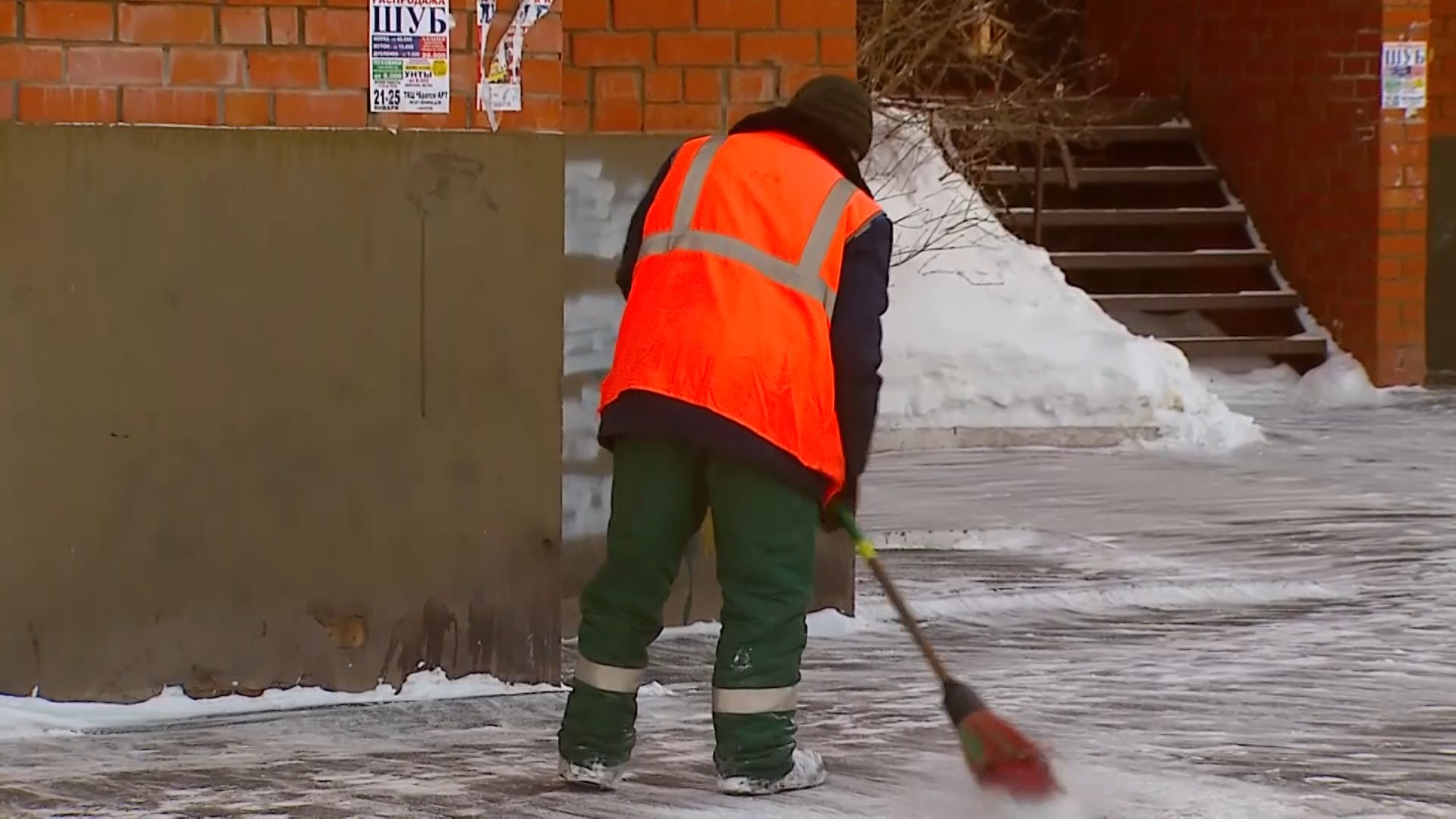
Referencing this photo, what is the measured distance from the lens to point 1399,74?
1294 centimetres

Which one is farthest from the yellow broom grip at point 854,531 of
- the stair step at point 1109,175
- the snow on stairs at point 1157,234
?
the stair step at point 1109,175

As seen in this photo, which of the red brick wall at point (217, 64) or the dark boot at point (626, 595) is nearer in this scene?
the dark boot at point (626, 595)

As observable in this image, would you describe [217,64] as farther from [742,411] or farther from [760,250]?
[742,411]

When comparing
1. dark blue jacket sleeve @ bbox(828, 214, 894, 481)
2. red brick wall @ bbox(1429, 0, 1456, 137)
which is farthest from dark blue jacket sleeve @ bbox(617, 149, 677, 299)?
red brick wall @ bbox(1429, 0, 1456, 137)

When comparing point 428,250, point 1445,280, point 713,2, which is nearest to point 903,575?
point 713,2

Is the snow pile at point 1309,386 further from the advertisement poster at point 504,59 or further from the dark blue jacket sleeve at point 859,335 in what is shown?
the dark blue jacket sleeve at point 859,335

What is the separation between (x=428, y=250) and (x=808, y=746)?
1622mm

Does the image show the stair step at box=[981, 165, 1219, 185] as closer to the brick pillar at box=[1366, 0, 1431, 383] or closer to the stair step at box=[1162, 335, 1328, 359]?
the stair step at box=[1162, 335, 1328, 359]

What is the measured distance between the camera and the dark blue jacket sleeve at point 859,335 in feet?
16.4

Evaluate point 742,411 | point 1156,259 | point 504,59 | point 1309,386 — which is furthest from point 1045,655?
point 1156,259

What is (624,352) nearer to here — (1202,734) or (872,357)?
(872,357)

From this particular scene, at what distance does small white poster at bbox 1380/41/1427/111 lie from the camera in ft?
42.4

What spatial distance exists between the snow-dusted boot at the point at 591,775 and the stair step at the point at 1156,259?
30.4ft

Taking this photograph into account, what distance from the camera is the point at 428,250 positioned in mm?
5879
